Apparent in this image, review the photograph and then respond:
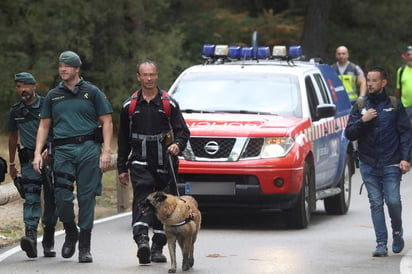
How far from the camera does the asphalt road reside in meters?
11.7

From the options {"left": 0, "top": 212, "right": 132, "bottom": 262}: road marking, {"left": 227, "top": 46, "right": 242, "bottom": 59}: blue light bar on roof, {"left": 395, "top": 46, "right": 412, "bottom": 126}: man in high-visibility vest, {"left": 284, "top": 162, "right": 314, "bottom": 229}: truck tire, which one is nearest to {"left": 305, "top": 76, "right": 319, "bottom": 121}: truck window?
{"left": 284, "top": 162, "right": 314, "bottom": 229}: truck tire

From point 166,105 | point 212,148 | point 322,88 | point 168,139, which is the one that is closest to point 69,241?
point 168,139

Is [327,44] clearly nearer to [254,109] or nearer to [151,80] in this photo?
[254,109]

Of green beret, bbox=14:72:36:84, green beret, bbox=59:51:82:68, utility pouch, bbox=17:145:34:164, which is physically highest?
green beret, bbox=59:51:82:68

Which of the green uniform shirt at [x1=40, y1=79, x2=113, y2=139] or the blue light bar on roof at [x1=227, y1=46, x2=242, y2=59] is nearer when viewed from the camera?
the green uniform shirt at [x1=40, y1=79, x2=113, y2=139]

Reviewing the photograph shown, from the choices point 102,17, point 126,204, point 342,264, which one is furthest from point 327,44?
point 342,264

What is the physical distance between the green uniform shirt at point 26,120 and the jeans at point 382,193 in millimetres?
3036

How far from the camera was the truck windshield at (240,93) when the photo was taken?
1556cm

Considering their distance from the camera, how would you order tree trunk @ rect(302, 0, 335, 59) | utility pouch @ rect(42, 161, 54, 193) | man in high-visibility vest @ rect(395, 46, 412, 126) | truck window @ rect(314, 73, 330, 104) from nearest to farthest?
utility pouch @ rect(42, 161, 54, 193), truck window @ rect(314, 73, 330, 104), man in high-visibility vest @ rect(395, 46, 412, 126), tree trunk @ rect(302, 0, 335, 59)

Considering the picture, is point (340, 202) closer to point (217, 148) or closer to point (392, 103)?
point (217, 148)

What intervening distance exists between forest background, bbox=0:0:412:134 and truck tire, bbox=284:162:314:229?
1278 centimetres

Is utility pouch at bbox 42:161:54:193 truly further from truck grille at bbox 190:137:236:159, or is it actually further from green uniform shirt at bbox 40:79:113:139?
truck grille at bbox 190:137:236:159

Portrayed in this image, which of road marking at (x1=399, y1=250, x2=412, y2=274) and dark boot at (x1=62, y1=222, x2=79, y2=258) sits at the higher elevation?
dark boot at (x1=62, y1=222, x2=79, y2=258)

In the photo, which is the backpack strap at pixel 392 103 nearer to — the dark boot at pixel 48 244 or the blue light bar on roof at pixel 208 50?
the dark boot at pixel 48 244
